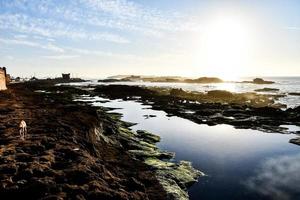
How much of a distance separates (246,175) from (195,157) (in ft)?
17.5

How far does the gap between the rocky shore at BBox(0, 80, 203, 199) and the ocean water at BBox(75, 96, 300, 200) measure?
184cm

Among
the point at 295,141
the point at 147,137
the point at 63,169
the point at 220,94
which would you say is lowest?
the point at 295,141

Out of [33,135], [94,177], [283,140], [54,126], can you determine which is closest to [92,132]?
[54,126]

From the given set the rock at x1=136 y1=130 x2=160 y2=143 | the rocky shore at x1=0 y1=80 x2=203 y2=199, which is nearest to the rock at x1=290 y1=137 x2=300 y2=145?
the rock at x1=136 y1=130 x2=160 y2=143

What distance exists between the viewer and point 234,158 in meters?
26.7

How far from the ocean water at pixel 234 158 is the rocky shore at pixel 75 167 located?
6.02ft

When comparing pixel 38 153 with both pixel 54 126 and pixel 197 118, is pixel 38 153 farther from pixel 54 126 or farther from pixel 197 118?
pixel 197 118

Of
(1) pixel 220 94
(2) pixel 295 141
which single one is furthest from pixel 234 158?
(1) pixel 220 94

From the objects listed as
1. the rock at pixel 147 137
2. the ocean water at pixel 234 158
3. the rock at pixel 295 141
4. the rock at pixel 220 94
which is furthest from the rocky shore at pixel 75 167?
the rock at pixel 220 94

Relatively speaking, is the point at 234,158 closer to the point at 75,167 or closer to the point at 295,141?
the point at 295,141

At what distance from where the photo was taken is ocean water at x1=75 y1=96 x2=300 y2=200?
18984 millimetres

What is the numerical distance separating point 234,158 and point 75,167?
16667 mm

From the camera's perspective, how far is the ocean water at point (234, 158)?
1898cm

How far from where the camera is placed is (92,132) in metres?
24.4
